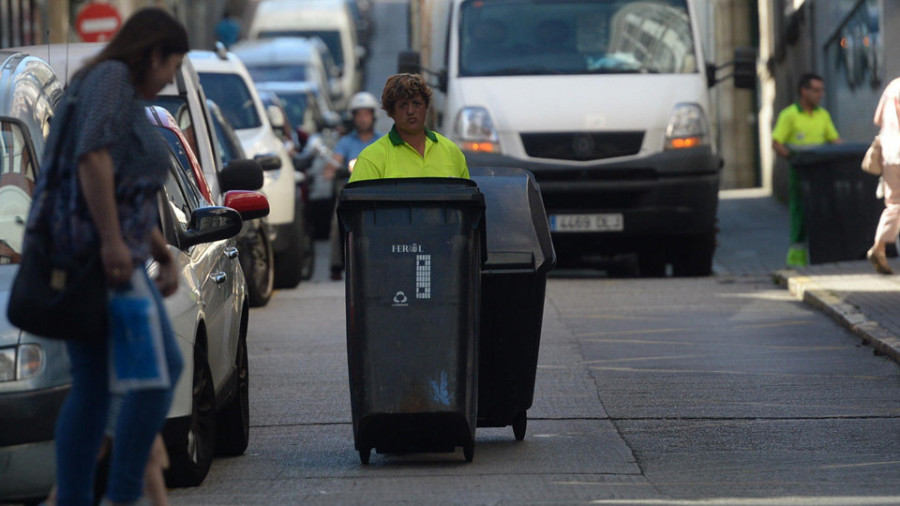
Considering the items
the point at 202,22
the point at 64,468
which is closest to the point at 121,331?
the point at 64,468

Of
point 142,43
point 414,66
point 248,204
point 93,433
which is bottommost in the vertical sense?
point 93,433

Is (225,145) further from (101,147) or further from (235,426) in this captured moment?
(101,147)

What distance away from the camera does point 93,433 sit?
524 cm

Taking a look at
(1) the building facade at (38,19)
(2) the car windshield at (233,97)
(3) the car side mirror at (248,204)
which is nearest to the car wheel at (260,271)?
(2) the car windshield at (233,97)

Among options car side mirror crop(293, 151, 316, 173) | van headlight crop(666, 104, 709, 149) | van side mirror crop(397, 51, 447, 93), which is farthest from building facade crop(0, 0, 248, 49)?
van headlight crop(666, 104, 709, 149)

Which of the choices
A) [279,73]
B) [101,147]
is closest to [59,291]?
[101,147]

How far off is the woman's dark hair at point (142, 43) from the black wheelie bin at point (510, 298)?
8.06 ft

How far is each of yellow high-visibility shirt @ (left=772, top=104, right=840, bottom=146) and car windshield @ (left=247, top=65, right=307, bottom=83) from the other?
17.3 metres

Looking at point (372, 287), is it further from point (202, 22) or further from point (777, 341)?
point (202, 22)

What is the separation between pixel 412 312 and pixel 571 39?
9566 mm

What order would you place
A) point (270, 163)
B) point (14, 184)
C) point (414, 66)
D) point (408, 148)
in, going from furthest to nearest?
point (414, 66)
point (270, 163)
point (408, 148)
point (14, 184)

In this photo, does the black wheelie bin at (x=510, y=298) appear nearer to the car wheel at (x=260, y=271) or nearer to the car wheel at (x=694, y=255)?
the car wheel at (x=260, y=271)

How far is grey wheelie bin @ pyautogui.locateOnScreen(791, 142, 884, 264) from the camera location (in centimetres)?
1554

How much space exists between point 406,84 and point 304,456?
63.4 inches
